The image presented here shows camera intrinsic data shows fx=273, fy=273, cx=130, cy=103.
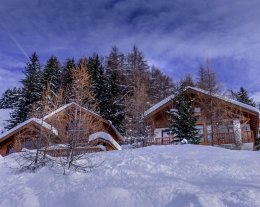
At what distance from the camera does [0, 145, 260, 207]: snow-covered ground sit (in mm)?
6762

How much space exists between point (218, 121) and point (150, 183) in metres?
17.0

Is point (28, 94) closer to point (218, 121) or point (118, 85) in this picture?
point (118, 85)

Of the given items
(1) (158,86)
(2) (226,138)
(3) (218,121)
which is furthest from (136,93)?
(1) (158,86)

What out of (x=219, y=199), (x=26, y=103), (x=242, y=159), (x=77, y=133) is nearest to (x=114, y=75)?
(x=26, y=103)

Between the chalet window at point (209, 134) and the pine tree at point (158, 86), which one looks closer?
the chalet window at point (209, 134)

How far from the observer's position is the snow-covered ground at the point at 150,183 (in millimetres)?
6762

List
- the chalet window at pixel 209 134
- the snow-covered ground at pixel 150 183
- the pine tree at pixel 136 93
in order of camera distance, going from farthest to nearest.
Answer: the pine tree at pixel 136 93 → the chalet window at pixel 209 134 → the snow-covered ground at pixel 150 183

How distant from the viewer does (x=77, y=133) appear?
12.7 meters

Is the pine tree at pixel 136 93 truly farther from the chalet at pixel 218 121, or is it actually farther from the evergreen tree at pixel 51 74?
the evergreen tree at pixel 51 74

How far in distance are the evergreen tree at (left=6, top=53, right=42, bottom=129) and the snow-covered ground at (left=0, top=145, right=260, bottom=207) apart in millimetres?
24474

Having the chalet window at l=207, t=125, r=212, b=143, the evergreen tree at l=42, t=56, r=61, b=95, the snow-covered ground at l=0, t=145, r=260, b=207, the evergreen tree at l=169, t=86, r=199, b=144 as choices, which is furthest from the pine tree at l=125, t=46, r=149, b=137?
the snow-covered ground at l=0, t=145, r=260, b=207

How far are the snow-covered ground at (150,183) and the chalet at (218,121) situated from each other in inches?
485

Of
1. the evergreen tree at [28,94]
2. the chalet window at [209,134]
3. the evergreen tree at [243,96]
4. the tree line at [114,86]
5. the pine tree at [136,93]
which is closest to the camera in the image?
the chalet window at [209,134]

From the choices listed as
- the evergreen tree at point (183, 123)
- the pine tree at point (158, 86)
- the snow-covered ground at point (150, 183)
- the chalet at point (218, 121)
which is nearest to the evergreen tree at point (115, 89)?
the pine tree at point (158, 86)
